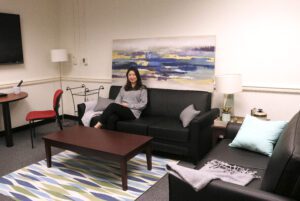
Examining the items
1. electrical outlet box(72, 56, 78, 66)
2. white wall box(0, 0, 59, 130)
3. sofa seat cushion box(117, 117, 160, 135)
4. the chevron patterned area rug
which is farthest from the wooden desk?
sofa seat cushion box(117, 117, 160, 135)

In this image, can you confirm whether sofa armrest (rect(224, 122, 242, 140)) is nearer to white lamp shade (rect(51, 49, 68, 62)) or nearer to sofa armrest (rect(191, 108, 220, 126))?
sofa armrest (rect(191, 108, 220, 126))

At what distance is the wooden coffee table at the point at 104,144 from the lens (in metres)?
2.64

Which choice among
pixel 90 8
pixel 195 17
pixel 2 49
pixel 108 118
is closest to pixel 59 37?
pixel 90 8

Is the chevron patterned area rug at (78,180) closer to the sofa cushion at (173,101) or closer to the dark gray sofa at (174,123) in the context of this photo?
the dark gray sofa at (174,123)

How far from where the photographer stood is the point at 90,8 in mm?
→ 4777

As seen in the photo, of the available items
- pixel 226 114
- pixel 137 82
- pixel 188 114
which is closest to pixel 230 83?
pixel 226 114

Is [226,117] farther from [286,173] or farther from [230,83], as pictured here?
[286,173]

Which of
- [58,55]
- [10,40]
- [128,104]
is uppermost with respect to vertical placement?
[10,40]

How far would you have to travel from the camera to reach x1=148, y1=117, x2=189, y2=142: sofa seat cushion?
321 centimetres

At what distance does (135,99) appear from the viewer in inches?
160

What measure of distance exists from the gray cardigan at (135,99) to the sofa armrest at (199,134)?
100cm

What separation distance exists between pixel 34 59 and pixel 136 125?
8.22ft

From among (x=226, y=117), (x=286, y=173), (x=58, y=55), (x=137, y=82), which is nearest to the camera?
(x=286, y=173)

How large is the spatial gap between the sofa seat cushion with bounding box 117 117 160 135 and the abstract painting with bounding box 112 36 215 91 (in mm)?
764
